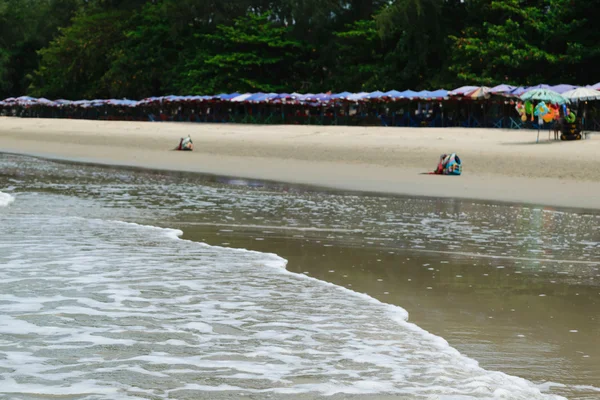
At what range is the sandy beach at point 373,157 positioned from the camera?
1905cm

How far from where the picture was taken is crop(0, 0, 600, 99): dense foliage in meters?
45.6

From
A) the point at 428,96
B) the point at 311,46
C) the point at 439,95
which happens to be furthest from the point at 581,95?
the point at 311,46

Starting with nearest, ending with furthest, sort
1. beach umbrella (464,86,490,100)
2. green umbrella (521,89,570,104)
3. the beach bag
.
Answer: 1. the beach bag
2. green umbrella (521,89,570,104)
3. beach umbrella (464,86,490,100)

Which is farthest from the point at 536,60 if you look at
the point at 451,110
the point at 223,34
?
the point at 223,34

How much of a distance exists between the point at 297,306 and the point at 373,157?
65.9ft

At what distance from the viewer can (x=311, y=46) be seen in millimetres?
60375

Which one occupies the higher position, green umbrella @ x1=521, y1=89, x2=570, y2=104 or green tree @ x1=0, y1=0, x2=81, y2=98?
green tree @ x1=0, y1=0, x2=81, y2=98

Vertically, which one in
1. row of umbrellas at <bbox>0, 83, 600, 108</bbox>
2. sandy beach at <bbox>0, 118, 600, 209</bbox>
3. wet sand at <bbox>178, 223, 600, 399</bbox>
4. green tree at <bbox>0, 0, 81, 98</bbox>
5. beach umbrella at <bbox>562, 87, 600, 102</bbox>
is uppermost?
green tree at <bbox>0, 0, 81, 98</bbox>

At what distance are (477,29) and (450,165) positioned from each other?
97.2ft

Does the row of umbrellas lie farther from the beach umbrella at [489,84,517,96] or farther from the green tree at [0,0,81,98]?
the green tree at [0,0,81,98]

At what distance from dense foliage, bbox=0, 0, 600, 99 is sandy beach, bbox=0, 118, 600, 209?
12.2 metres

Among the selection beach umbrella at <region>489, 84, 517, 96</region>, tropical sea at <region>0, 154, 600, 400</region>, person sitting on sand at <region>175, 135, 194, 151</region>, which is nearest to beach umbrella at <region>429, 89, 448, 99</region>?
beach umbrella at <region>489, 84, 517, 96</region>

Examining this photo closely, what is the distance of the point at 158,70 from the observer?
70.4 m

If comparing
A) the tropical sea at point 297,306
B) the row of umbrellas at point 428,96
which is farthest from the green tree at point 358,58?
the tropical sea at point 297,306
